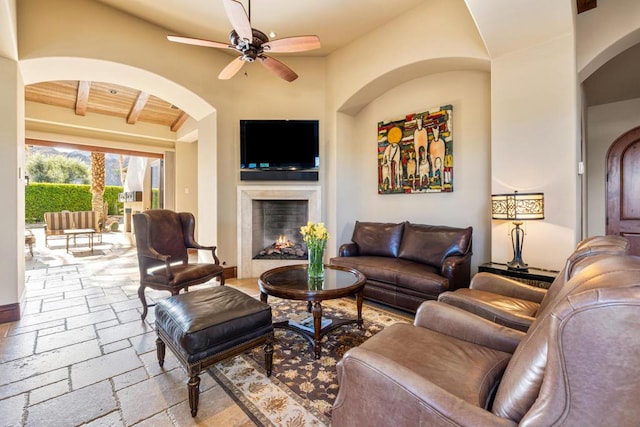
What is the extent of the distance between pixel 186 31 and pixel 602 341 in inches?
199

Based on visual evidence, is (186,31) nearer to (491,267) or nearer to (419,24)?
(419,24)

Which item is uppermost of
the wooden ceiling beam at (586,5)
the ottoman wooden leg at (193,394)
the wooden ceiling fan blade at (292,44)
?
the wooden ceiling beam at (586,5)

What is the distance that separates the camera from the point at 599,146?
445cm

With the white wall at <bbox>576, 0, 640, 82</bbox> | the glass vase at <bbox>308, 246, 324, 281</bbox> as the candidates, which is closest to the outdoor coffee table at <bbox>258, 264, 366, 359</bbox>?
the glass vase at <bbox>308, 246, 324, 281</bbox>

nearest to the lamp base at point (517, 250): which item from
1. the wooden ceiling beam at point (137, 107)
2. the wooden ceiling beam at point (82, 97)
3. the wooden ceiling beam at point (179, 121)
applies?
the wooden ceiling beam at point (137, 107)

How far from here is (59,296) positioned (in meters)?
3.65

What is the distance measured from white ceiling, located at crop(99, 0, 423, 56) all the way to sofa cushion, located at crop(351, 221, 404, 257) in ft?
8.87

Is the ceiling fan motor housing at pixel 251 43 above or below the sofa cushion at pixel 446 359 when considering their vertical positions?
above

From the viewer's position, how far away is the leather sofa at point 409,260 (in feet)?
9.52

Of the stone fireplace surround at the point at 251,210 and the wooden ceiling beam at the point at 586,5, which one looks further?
the stone fireplace surround at the point at 251,210

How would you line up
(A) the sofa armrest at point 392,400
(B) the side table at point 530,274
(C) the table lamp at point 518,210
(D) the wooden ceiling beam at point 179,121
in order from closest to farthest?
(A) the sofa armrest at point 392,400, (B) the side table at point 530,274, (C) the table lamp at point 518,210, (D) the wooden ceiling beam at point 179,121

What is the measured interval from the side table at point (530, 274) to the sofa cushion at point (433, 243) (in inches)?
16.8

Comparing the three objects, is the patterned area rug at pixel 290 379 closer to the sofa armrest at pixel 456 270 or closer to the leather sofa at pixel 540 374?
the leather sofa at pixel 540 374

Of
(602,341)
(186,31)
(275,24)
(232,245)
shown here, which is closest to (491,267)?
(602,341)
